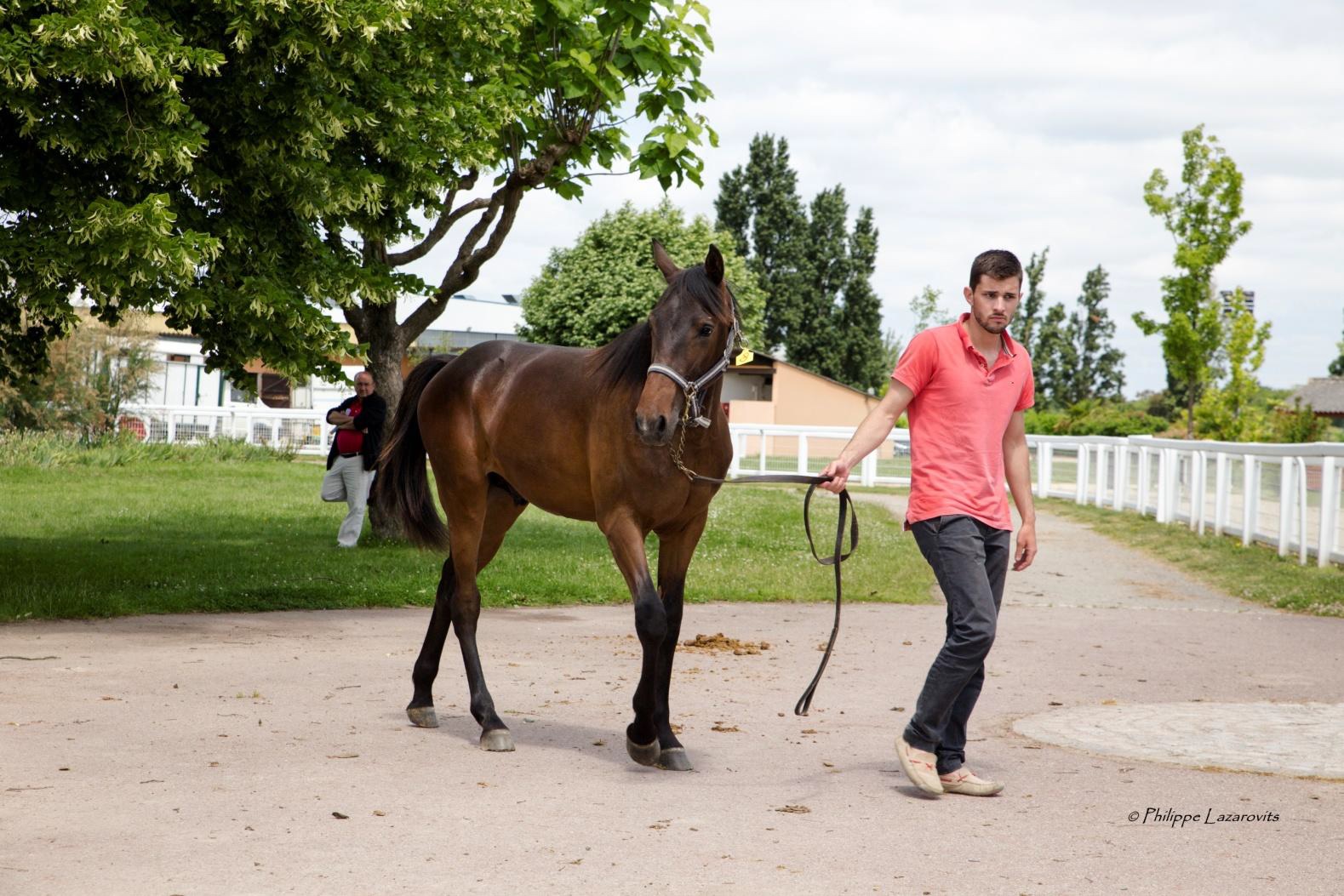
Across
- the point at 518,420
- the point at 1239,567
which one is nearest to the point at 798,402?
the point at 1239,567

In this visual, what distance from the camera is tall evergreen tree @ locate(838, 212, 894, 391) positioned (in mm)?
78938

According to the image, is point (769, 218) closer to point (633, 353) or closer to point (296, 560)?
point (296, 560)

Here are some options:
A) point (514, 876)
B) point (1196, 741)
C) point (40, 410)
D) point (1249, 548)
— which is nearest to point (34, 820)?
point (514, 876)

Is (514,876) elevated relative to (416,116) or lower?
lower

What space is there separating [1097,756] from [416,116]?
7704mm

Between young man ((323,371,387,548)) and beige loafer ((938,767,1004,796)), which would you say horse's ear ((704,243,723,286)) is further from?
young man ((323,371,387,548))

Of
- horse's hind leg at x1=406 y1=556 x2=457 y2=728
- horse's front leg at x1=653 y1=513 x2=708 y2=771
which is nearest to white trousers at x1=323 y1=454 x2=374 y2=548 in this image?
horse's hind leg at x1=406 y1=556 x2=457 y2=728

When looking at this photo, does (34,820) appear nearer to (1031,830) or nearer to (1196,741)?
(1031,830)

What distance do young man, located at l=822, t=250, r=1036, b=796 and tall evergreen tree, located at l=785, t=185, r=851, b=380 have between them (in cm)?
7237

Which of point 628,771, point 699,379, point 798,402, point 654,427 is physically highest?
point 798,402

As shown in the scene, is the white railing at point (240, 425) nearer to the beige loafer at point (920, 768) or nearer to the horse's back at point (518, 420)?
the horse's back at point (518, 420)

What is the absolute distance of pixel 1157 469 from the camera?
2416 cm

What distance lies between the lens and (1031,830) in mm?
5277

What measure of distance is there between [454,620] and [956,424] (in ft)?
10.1
